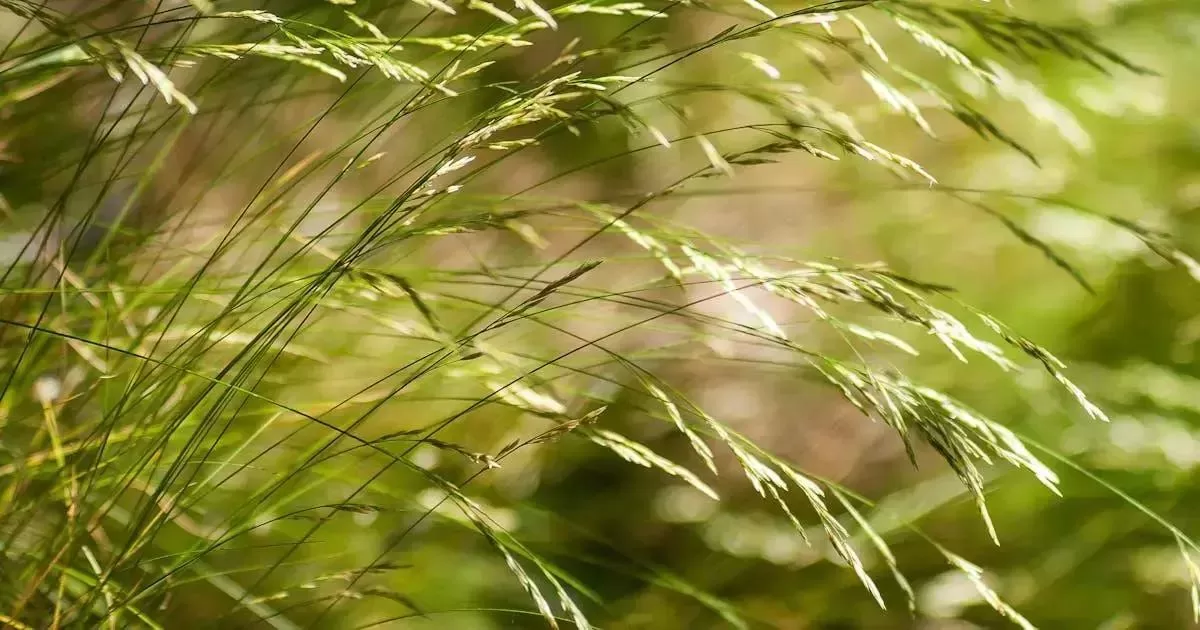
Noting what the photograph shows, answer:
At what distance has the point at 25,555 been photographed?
59 centimetres

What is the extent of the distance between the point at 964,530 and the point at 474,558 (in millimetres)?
548

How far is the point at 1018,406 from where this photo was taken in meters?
0.87

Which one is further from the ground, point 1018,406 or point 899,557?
point 1018,406

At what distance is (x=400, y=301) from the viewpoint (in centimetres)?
71

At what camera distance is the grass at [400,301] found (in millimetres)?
488

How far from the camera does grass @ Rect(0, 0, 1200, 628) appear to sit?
488mm

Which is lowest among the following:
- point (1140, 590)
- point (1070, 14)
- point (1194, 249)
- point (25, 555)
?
point (1140, 590)

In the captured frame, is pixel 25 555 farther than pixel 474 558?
No

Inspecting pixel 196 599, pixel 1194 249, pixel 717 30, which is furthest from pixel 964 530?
pixel 196 599

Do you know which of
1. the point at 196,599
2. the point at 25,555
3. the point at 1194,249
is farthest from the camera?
the point at 1194,249

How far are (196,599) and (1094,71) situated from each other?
1.17m

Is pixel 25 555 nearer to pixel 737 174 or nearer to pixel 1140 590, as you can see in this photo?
pixel 737 174

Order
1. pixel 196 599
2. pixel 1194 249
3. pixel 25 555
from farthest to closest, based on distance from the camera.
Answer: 1. pixel 1194 249
2. pixel 196 599
3. pixel 25 555

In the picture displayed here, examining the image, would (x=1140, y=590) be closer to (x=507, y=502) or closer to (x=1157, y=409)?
(x=1157, y=409)
